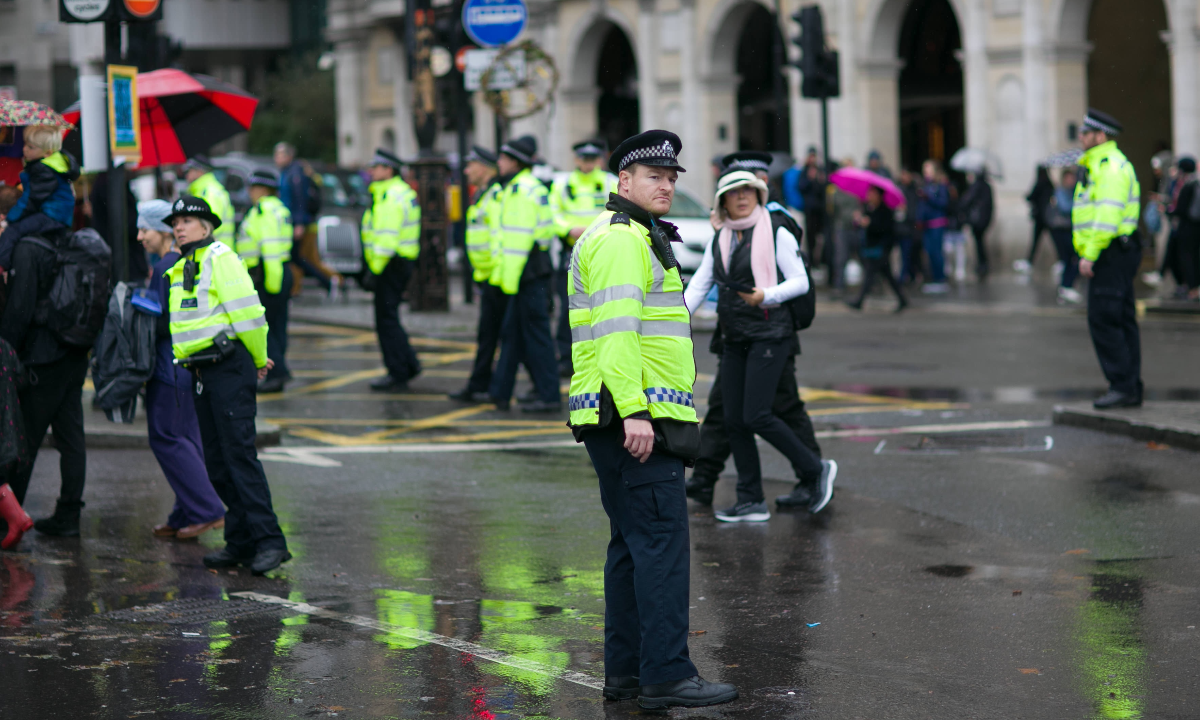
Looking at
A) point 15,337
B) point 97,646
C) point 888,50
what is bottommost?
point 97,646

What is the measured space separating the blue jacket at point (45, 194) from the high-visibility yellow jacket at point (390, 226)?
5466 millimetres

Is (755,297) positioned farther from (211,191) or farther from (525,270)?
(211,191)

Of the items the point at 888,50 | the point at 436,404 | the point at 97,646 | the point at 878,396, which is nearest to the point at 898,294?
the point at 878,396

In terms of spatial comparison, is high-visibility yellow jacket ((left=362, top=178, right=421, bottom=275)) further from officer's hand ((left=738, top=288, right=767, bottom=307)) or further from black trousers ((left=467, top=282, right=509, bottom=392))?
officer's hand ((left=738, top=288, right=767, bottom=307))

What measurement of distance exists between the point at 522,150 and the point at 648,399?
23.8 feet

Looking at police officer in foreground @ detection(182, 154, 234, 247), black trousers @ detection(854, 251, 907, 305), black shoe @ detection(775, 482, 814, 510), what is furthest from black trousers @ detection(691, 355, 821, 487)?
black trousers @ detection(854, 251, 907, 305)

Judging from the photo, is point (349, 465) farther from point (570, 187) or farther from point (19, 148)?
point (570, 187)

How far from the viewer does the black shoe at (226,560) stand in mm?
7164

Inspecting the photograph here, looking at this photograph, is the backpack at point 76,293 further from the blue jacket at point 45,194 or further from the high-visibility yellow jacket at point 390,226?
the high-visibility yellow jacket at point 390,226

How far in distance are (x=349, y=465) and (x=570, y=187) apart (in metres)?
4.07

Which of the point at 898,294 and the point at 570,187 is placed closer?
the point at 570,187

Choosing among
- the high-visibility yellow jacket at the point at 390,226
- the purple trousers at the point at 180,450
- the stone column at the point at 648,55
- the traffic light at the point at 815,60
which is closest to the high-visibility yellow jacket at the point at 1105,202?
A: the high-visibility yellow jacket at the point at 390,226

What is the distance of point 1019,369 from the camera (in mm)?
13914

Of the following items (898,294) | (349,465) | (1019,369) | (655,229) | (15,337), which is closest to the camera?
(655,229)
